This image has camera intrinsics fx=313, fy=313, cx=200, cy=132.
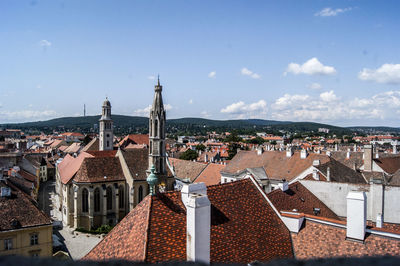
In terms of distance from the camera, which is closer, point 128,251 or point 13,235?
point 128,251

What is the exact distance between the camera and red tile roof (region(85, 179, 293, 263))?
949 cm

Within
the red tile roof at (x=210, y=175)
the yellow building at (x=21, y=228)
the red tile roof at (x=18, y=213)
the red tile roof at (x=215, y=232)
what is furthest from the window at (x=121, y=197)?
the red tile roof at (x=215, y=232)

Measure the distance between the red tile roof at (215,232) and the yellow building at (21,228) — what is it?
13.6 meters

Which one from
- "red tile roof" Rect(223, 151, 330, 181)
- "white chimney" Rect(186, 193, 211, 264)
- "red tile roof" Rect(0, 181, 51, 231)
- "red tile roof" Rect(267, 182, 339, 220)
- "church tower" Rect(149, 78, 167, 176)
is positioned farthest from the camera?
"church tower" Rect(149, 78, 167, 176)

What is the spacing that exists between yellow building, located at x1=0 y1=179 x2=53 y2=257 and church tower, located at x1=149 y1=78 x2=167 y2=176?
16309 millimetres

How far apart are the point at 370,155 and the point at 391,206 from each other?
22.0 metres

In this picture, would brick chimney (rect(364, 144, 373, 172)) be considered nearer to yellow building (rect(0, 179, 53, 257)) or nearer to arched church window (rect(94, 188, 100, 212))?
arched church window (rect(94, 188, 100, 212))

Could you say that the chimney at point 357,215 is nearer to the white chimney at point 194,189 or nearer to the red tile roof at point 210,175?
the white chimney at point 194,189

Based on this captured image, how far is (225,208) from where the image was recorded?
11.5 meters

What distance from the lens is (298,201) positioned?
2038 centimetres

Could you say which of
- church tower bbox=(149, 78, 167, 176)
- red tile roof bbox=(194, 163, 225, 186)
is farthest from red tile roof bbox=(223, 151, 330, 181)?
church tower bbox=(149, 78, 167, 176)

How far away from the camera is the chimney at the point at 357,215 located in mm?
10781

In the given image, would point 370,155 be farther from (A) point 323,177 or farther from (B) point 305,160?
(A) point 323,177

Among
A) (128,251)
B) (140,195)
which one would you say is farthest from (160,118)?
(128,251)
